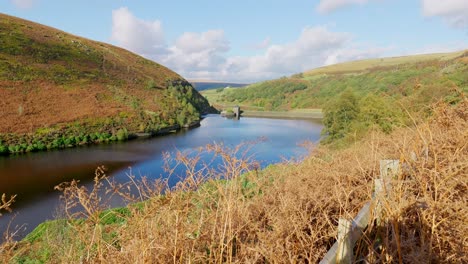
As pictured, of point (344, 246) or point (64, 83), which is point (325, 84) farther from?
point (344, 246)

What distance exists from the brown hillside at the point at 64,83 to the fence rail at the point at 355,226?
35.9 meters

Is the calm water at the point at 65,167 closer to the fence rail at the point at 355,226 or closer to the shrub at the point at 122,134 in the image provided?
the shrub at the point at 122,134

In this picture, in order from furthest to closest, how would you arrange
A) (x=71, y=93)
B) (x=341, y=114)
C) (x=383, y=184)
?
(x=71, y=93) < (x=341, y=114) < (x=383, y=184)

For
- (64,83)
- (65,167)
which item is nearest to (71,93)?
(64,83)

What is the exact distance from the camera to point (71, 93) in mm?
43281

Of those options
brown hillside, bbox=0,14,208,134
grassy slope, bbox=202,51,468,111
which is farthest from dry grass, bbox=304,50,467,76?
brown hillside, bbox=0,14,208,134

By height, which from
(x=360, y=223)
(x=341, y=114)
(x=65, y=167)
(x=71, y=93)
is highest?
(x=71, y=93)

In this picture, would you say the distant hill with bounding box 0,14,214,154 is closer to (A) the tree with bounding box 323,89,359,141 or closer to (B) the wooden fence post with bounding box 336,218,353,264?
(A) the tree with bounding box 323,89,359,141

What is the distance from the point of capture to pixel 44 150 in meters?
29.8

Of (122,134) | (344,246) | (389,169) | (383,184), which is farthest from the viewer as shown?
(122,134)

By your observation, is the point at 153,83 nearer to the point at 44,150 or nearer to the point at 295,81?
the point at 44,150

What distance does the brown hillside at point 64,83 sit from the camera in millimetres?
36688

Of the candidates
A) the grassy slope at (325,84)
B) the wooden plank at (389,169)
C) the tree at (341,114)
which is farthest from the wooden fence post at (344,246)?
the grassy slope at (325,84)

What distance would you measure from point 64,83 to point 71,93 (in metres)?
3.11
